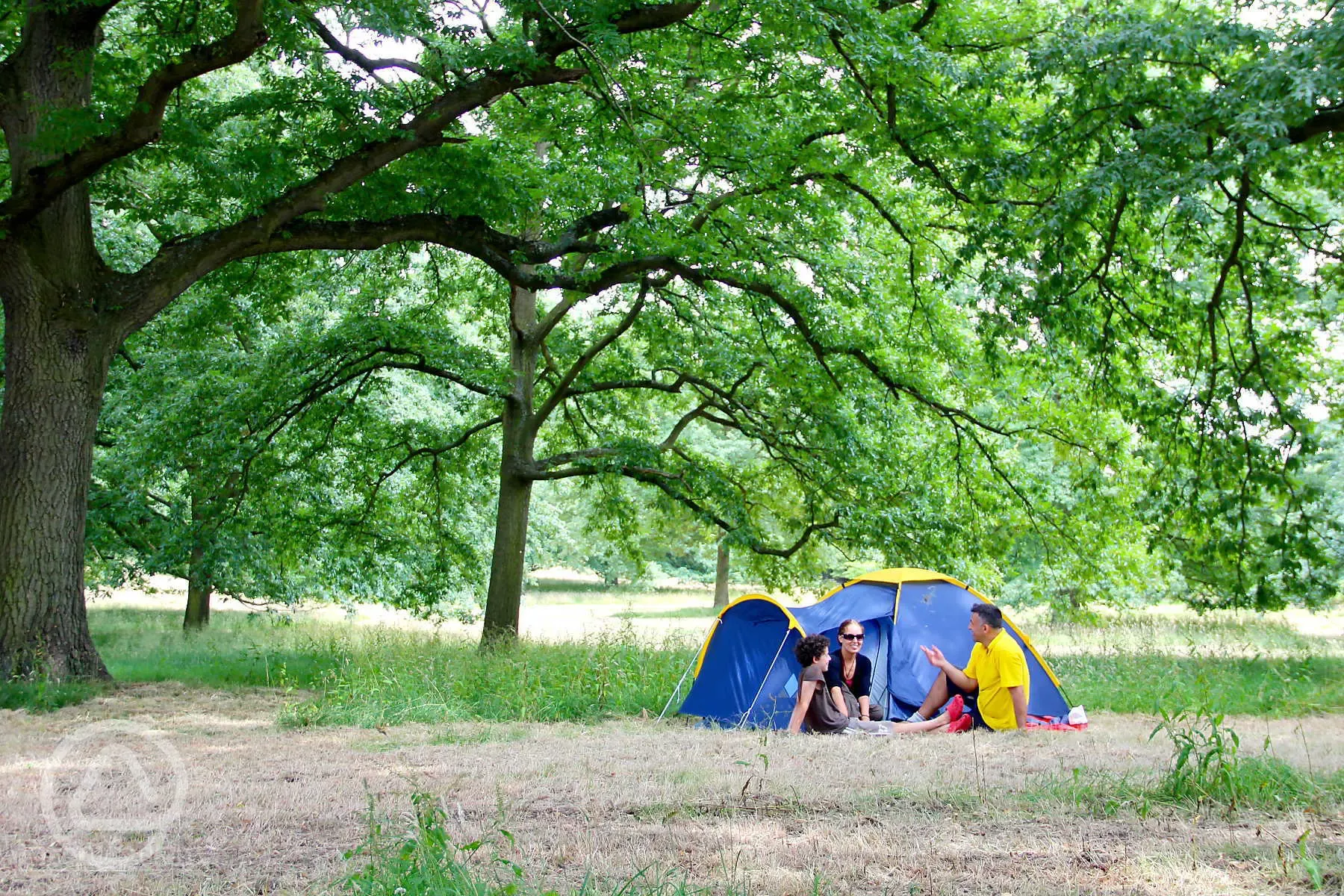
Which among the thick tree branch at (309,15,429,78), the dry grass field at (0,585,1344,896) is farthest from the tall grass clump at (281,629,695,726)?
the thick tree branch at (309,15,429,78)

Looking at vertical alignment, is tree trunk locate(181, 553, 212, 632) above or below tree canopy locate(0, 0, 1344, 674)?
below

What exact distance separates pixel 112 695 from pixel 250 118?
19.2 feet

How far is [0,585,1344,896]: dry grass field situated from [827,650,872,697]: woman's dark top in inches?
50.3

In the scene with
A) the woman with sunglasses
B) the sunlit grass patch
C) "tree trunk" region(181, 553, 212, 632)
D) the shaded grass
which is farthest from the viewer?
"tree trunk" region(181, 553, 212, 632)

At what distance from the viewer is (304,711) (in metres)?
9.07

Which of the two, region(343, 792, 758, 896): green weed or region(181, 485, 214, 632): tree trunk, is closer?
region(343, 792, 758, 896): green weed

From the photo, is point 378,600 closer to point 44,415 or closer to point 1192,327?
point 44,415

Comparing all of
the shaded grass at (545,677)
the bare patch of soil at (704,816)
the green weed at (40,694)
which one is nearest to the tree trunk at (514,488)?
the shaded grass at (545,677)

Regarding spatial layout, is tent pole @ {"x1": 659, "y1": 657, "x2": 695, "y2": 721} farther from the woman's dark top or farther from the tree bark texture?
the tree bark texture

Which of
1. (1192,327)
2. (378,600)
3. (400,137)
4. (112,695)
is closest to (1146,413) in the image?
(1192,327)

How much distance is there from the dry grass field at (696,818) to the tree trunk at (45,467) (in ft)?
8.34

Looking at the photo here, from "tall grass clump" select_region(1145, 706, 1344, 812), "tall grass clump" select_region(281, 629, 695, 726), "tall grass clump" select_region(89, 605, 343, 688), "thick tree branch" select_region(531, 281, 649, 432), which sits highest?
"thick tree branch" select_region(531, 281, 649, 432)

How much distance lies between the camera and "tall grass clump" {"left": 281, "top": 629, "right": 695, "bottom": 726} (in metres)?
9.31

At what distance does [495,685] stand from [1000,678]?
15.7 ft
